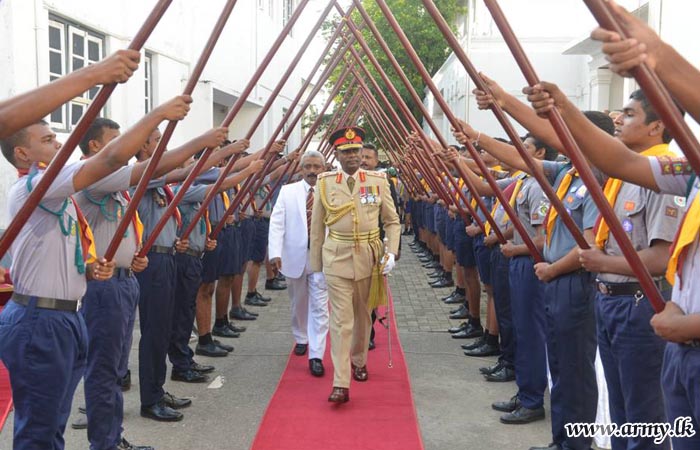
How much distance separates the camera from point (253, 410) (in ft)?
17.6

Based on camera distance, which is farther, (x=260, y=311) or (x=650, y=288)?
(x=260, y=311)

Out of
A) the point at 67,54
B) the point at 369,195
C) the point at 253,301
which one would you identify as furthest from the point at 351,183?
the point at 67,54

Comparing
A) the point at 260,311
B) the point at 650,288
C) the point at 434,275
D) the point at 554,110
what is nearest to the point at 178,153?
the point at 554,110

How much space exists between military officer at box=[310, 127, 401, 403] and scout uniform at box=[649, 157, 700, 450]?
327cm

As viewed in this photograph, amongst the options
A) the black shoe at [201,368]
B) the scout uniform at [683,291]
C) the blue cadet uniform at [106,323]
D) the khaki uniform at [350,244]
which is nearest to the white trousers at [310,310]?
the khaki uniform at [350,244]

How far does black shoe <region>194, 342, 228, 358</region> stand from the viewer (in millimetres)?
6909

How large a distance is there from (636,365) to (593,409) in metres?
0.96

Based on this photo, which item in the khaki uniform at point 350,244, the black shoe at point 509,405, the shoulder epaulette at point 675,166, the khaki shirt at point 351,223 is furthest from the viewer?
the khaki shirt at point 351,223

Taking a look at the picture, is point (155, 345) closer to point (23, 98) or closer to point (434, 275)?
point (23, 98)

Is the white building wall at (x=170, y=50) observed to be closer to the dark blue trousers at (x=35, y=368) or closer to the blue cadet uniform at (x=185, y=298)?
the blue cadet uniform at (x=185, y=298)

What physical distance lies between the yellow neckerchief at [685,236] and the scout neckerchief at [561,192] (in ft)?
5.46

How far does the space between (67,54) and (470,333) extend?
237 inches

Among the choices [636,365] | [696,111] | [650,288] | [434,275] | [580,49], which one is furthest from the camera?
[434,275]

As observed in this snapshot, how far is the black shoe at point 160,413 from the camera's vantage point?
16.7 ft
